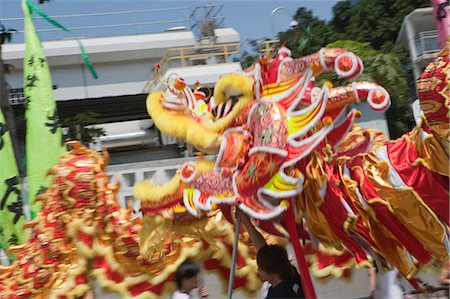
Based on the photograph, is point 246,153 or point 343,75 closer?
point 343,75

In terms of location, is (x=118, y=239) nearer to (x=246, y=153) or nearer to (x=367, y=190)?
(x=246, y=153)

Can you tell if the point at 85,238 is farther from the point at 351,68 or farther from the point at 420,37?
the point at 420,37

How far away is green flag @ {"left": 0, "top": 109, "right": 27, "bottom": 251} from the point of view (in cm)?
627

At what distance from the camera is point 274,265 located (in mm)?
3066

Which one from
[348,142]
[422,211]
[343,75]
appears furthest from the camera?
[348,142]

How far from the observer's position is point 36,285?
12.8 feet

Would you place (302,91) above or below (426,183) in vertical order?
above

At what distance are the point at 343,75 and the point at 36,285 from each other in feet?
7.28

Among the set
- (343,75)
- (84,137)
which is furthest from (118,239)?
(84,137)

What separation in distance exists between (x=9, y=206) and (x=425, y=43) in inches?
475

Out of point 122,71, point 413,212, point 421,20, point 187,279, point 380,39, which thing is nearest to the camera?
point 413,212

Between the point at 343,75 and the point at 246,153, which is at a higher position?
the point at 343,75

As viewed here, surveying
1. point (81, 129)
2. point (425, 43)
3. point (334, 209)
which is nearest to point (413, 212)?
point (334, 209)

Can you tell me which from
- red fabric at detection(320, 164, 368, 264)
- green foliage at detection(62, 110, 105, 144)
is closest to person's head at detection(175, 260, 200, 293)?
red fabric at detection(320, 164, 368, 264)
